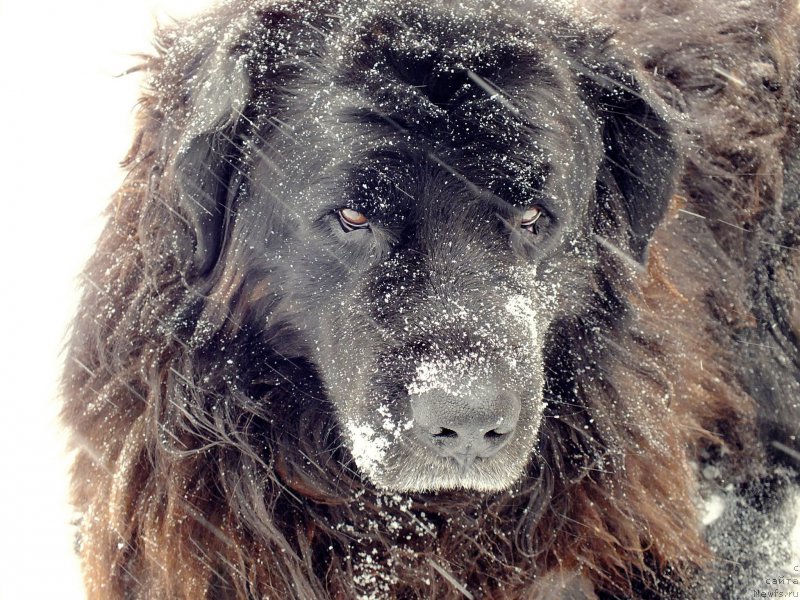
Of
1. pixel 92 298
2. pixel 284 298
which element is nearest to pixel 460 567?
pixel 284 298

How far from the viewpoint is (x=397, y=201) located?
2.34 metres

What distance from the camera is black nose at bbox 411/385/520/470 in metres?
2.11

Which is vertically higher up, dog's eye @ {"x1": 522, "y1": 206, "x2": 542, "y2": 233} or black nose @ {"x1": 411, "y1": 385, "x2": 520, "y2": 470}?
dog's eye @ {"x1": 522, "y1": 206, "x2": 542, "y2": 233}

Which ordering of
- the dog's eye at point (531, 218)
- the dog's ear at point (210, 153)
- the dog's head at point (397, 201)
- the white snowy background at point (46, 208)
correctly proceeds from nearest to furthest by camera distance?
the dog's head at point (397, 201), the dog's ear at point (210, 153), the dog's eye at point (531, 218), the white snowy background at point (46, 208)

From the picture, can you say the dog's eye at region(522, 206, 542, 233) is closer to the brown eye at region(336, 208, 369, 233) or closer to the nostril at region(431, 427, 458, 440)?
the brown eye at region(336, 208, 369, 233)

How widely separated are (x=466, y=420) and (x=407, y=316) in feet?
1.18

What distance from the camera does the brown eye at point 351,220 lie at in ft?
7.82

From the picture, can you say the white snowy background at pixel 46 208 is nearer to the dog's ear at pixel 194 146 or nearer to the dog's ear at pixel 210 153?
the dog's ear at pixel 194 146

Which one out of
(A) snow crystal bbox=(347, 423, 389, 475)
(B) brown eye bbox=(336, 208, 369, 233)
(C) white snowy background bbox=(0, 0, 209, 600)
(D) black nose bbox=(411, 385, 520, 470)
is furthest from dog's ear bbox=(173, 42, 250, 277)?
(D) black nose bbox=(411, 385, 520, 470)

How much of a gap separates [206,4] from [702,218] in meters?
2.07

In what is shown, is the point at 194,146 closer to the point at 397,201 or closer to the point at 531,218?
the point at 397,201

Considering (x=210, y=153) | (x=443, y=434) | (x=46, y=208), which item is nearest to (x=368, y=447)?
(x=443, y=434)

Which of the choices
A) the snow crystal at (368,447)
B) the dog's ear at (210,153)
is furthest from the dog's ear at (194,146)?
the snow crystal at (368,447)

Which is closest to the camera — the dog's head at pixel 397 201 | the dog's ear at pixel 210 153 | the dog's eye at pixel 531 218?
the dog's head at pixel 397 201
